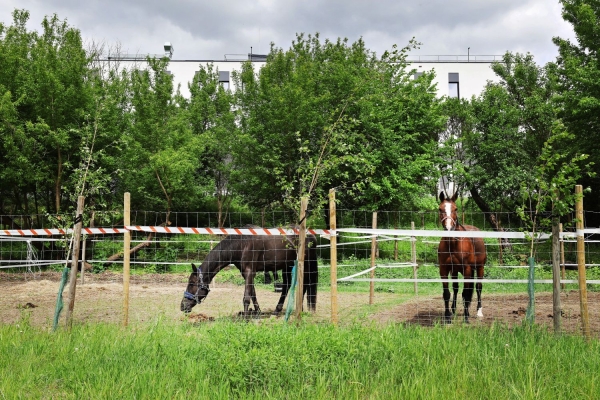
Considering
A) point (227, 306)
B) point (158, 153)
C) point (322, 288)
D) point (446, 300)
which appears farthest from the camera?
point (158, 153)

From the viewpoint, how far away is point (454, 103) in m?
23.2

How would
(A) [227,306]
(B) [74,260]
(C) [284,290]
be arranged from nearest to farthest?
(B) [74,260] < (C) [284,290] < (A) [227,306]

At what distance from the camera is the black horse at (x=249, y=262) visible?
7797 millimetres

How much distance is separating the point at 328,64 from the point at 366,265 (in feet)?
31.8

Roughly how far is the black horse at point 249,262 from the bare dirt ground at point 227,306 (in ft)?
1.12

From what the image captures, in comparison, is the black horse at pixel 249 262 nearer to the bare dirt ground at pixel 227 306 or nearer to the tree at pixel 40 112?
the bare dirt ground at pixel 227 306

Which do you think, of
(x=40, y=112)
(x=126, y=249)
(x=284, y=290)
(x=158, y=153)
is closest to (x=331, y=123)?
(x=158, y=153)

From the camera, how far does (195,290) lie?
7824 millimetres

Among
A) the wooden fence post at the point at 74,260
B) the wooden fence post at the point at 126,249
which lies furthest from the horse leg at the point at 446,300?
the wooden fence post at the point at 74,260

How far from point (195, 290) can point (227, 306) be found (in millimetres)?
1359

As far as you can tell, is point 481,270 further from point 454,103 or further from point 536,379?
point 454,103

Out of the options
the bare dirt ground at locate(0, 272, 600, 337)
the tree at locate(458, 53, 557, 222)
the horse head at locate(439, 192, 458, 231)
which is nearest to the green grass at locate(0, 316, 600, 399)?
the bare dirt ground at locate(0, 272, 600, 337)

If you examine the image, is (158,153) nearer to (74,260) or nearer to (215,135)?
(215,135)

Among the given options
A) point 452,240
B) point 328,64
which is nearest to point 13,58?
point 328,64
